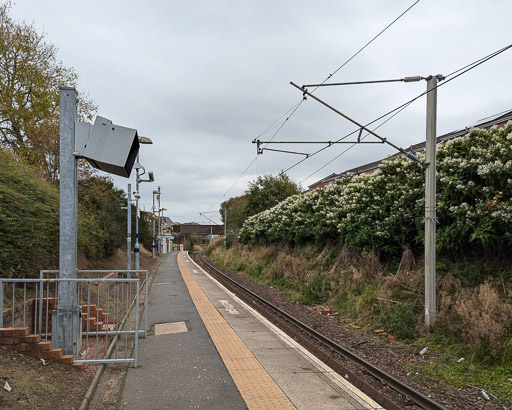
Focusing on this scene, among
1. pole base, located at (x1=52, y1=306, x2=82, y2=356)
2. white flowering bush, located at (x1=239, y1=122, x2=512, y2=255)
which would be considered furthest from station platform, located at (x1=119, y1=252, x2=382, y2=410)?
white flowering bush, located at (x1=239, y1=122, x2=512, y2=255)

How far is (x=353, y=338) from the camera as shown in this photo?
9492 millimetres

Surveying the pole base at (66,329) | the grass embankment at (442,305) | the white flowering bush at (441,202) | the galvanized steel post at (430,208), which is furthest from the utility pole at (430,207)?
the pole base at (66,329)

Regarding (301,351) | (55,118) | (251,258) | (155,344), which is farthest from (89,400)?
(251,258)

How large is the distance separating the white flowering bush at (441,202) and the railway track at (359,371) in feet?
11.7

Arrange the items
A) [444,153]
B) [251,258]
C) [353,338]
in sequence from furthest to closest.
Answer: [251,258] < [444,153] < [353,338]

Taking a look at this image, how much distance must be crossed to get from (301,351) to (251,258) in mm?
20502

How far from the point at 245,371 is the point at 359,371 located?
6.43 ft

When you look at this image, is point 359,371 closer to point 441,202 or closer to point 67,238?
point 441,202

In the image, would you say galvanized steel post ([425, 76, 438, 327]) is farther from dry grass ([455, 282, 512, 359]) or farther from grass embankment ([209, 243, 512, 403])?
dry grass ([455, 282, 512, 359])

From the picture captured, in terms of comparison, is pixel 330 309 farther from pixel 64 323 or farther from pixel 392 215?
pixel 64 323

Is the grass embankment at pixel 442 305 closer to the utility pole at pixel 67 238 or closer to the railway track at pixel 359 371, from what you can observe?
the railway track at pixel 359 371

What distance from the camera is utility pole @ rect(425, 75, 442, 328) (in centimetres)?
887

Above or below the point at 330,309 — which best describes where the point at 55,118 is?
above

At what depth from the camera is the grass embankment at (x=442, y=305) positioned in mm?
6793
